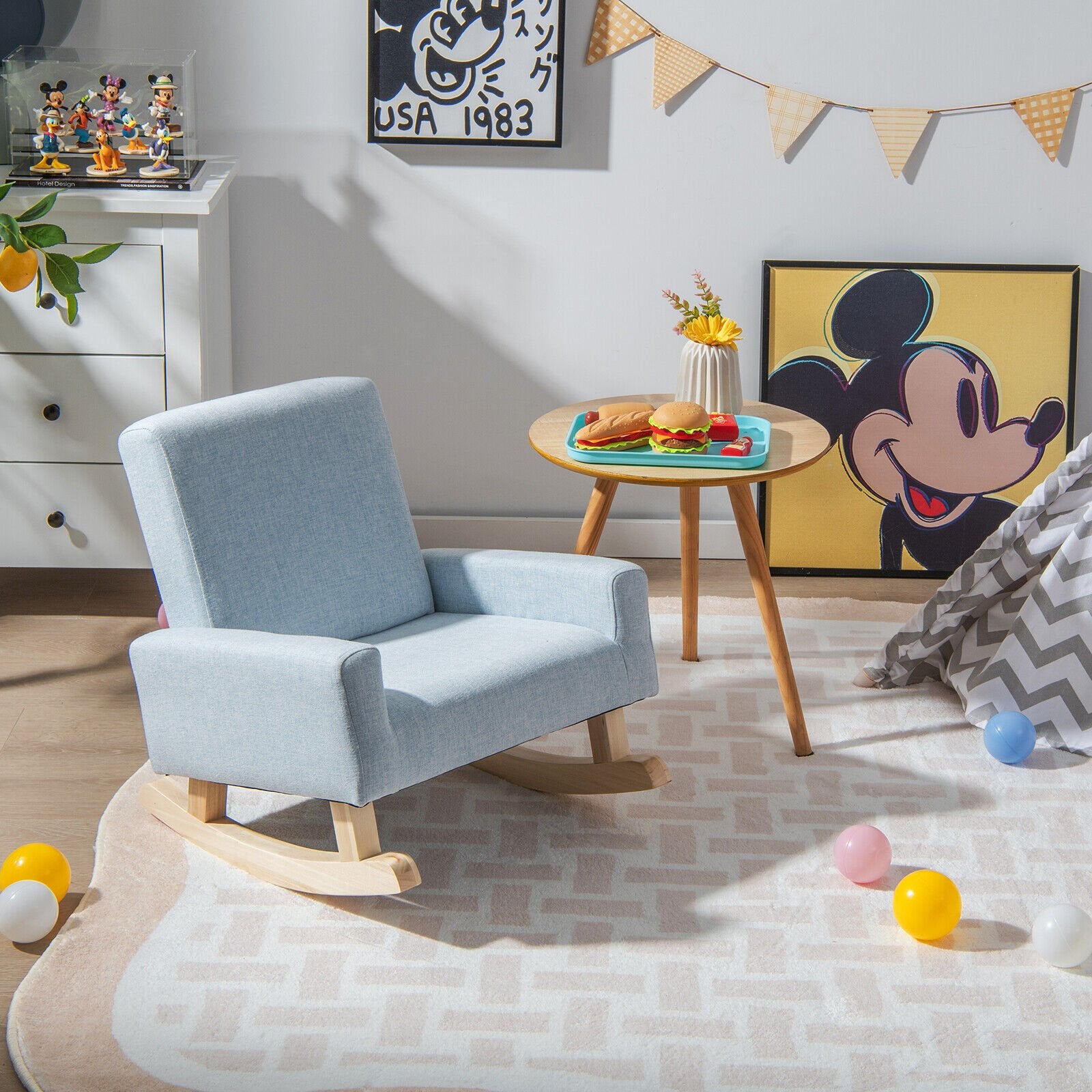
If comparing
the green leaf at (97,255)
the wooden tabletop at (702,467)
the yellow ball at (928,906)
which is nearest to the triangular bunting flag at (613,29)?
the wooden tabletop at (702,467)

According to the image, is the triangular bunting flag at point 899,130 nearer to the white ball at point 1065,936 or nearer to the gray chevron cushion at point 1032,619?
the gray chevron cushion at point 1032,619

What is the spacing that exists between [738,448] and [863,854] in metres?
0.71

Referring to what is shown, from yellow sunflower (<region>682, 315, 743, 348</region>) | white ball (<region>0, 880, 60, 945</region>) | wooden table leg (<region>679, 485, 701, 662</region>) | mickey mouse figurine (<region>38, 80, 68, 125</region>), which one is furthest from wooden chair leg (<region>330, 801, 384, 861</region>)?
mickey mouse figurine (<region>38, 80, 68, 125</region>)

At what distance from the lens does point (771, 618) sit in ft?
7.61

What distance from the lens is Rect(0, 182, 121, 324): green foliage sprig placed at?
232cm

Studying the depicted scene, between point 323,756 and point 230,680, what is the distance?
171 mm

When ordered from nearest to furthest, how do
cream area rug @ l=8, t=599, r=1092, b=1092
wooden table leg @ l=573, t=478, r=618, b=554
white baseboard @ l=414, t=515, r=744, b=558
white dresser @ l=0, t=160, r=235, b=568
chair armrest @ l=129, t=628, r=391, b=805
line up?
cream area rug @ l=8, t=599, r=1092, b=1092
chair armrest @ l=129, t=628, r=391, b=805
wooden table leg @ l=573, t=478, r=618, b=554
white dresser @ l=0, t=160, r=235, b=568
white baseboard @ l=414, t=515, r=744, b=558

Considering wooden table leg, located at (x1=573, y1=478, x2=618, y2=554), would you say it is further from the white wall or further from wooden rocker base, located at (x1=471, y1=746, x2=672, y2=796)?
the white wall

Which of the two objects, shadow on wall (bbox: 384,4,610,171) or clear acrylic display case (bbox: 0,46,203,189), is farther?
shadow on wall (bbox: 384,4,610,171)

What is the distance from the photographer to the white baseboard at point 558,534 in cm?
324

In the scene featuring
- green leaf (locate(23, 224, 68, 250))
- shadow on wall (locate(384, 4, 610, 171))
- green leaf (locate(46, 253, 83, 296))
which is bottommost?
green leaf (locate(46, 253, 83, 296))

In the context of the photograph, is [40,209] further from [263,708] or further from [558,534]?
[558,534]

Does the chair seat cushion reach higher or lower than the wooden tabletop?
lower

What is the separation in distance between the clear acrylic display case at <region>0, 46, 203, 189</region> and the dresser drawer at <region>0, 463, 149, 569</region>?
568 mm
